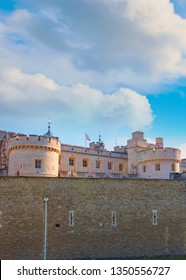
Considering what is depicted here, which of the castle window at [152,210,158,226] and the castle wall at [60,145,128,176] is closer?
the castle window at [152,210,158,226]

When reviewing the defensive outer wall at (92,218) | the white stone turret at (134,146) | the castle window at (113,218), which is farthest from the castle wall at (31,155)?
the castle window at (113,218)

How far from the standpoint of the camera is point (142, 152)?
52.2 m

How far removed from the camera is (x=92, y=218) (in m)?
29.1

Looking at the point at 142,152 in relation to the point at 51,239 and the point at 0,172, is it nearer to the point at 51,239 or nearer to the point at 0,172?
the point at 0,172

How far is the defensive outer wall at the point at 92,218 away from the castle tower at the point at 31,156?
14.2 metres

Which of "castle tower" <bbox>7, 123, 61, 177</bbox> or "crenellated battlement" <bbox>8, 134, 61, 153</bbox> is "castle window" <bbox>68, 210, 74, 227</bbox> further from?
"crenellated battlement" <bbox>8, 134, 61, 153</bbox>

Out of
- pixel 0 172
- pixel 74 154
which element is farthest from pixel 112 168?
pixel 0 172

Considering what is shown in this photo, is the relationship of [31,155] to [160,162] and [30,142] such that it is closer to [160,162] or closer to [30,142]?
[30,142]

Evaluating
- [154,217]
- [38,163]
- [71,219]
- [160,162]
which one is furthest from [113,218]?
[160,162]

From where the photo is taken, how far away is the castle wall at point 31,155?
42906 millimetres

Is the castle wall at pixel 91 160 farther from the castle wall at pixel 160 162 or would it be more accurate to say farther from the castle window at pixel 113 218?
the castle window at pixel 113 218

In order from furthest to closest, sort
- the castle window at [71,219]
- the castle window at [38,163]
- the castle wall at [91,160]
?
the castle wall at [91,160] → the castle window at [38,163] → the castle window at [71,219]

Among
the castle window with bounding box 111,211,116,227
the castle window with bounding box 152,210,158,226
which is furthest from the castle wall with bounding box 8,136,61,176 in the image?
the castle window with bounding box 152,210,158,226

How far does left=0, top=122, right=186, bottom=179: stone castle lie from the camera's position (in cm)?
4322
